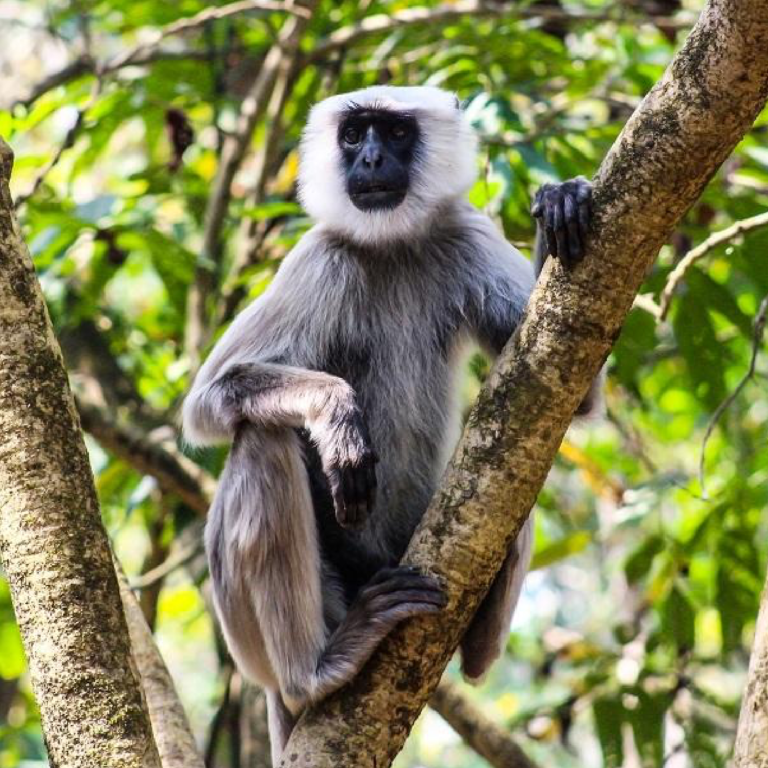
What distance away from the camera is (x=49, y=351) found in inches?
113

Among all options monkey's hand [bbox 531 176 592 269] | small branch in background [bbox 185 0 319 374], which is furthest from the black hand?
small branch in background [bbox 185 0 319 374]

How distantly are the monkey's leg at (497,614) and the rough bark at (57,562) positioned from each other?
1.76m

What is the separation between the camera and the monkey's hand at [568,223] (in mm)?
3053

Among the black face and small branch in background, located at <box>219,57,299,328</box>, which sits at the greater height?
small branch in background, located at <box>219,57,299,328</box>

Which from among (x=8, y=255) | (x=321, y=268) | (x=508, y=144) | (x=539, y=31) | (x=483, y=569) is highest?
Result: (x=539, y=31)

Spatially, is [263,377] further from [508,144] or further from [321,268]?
[508,144]

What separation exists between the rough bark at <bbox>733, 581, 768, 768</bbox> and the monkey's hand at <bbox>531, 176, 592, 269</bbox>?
3.11 feet

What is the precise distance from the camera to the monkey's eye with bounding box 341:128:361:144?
486cm

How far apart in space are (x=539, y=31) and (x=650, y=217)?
412cm

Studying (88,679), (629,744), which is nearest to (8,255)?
(88,679)

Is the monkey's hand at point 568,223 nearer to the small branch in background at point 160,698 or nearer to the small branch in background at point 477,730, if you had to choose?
the small branch in background at point 160,698

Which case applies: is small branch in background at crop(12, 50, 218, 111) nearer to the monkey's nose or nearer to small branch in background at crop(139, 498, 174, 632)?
small branch in background at crop(139, 498, 174, 632)

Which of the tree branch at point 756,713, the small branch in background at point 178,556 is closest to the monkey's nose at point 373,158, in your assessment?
the small branch in background at point 178,556

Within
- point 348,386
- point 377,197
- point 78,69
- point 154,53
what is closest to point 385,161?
point 377,197
